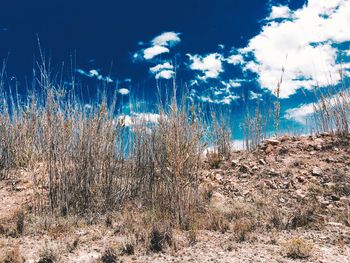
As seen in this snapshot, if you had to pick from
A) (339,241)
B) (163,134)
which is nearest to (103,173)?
(163,134)

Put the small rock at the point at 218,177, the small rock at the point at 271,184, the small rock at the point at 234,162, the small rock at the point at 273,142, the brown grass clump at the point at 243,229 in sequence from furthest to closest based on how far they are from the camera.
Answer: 1. the small rock at the point at 273,142
2. the small rock at the point at 234,162
3. the small rock at the point at 218,177
4. the small rock at the point at 271,184
5. the brown grass clump at the point at 243,229

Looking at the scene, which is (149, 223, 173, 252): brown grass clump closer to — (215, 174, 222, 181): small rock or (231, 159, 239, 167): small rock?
(215, 174, 222, 181): small rock

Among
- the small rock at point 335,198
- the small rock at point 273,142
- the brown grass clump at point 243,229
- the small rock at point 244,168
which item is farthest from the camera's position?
the small rock at point 273,142

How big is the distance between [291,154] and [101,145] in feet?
17.4

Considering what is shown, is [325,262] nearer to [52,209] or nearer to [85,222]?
[85,222]

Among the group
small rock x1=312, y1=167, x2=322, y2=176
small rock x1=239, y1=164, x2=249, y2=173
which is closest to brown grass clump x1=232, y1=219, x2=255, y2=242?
small rock x1=312, y1=167, x2=322, y2=176

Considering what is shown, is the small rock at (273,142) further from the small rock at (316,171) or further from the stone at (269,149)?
the small rock at (316,171)

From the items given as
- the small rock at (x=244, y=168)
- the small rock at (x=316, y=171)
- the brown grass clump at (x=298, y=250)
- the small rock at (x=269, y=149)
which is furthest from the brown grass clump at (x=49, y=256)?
the small rock at (x=269, y=149)

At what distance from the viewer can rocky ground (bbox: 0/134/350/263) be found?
4547 mm

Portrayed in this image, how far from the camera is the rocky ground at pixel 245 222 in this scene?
14.9 ft

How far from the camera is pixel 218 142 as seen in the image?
35.9 ft

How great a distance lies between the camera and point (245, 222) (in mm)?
5871

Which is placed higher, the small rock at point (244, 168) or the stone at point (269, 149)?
the stone at point (269, 149)

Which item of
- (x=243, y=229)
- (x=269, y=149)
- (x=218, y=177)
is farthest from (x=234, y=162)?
(x=243, y=229)
